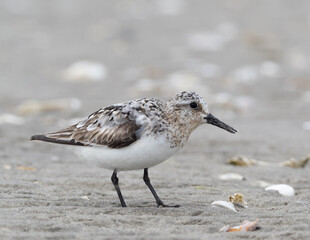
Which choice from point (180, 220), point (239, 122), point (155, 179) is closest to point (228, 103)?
point (239, 122)

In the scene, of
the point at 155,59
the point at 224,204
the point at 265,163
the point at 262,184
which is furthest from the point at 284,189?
the point at 155,59

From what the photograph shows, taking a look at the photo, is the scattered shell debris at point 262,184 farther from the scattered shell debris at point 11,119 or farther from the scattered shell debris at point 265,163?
the scattered shell debris at point 11,119

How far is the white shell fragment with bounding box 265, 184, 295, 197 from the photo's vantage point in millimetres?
5699

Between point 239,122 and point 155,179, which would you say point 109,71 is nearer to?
point 239,122

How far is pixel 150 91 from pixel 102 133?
5.60 metres

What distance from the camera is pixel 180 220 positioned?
4512 millimetres

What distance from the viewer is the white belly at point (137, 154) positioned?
4.89 m

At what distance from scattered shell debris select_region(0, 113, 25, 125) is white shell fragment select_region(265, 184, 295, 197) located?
405cm

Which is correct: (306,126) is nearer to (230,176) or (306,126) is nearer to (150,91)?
(150,91)

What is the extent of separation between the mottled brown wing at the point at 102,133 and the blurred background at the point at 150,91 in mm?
453

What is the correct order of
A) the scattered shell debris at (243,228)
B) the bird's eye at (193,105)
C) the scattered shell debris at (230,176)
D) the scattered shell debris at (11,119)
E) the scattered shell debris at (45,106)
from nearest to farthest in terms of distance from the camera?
the scattered shell debris at (243,228), the bird's eye at (193,105), the scattered shell debris at (230,176), the scattered shell debris at (11,119), the scattered shell debris at (45,106)

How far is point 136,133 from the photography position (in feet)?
16.4

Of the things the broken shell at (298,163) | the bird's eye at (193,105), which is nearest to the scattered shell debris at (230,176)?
the broken shell at (298,163)

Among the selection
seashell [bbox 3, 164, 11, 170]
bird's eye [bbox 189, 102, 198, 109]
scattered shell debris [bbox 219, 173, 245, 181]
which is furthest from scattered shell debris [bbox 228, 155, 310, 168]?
seashell [bbox 3, 164, 11, 170]
